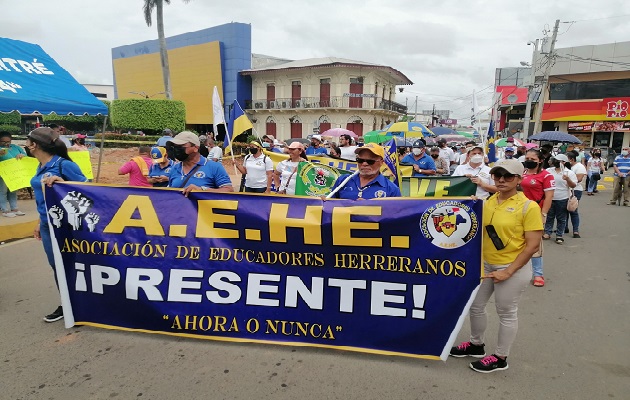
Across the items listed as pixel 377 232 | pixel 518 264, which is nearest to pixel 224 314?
pixel 377 232

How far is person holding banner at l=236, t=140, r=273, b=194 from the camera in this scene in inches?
271

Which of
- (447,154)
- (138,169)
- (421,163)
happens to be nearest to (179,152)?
(138,169)

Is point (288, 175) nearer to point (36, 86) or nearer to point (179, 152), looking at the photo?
point (179, 152)

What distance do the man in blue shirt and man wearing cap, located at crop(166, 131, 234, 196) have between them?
39.8 ft

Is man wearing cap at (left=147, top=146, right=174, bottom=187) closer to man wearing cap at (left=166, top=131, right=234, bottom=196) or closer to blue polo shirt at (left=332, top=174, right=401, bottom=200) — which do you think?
man wearing cap at (left=166, top=131, right=234, bottom=196)

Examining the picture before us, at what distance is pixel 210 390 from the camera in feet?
9.27

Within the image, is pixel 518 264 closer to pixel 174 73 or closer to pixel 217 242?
pixel 217 242

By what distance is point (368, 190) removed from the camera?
3445 mm

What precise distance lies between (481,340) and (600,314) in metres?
1.91

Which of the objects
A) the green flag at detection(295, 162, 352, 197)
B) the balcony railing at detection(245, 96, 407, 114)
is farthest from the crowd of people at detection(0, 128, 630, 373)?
the balcony railing at detection(245, 96, 407, 114)

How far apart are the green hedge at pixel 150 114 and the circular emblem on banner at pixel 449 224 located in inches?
1282

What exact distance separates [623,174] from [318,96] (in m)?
29.7

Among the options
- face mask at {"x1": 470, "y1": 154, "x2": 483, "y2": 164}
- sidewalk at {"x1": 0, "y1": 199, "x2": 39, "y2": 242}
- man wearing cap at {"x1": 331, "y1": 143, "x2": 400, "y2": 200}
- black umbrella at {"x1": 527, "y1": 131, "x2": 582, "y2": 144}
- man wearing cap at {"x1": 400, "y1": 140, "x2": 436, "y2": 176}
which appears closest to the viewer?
man wearing cap at {"x1": 331, "y1": 143, "x2": 400, "y2": 200}

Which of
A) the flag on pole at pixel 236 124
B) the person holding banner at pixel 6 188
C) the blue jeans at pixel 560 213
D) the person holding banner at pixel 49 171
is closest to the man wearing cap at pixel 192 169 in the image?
the person holding banner at pixel 49 171
